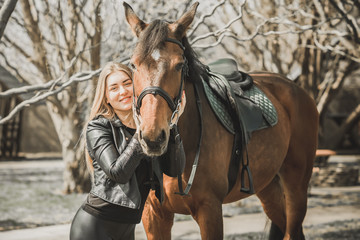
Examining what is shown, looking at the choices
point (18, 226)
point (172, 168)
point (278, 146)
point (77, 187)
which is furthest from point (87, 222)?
point (77, 187)

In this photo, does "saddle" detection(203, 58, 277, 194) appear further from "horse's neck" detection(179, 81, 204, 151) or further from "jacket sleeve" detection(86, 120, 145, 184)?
"jacket sleeve" detection(86, 120, 145, 184)

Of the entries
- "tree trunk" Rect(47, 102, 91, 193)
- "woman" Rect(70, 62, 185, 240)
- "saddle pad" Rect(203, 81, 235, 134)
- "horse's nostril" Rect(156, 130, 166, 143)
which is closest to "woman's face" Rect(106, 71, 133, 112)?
"woman" Rect(70, 62, 185, 240)

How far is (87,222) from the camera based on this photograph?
2.17 meters

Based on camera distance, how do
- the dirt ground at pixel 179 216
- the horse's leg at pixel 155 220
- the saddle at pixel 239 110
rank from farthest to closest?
1. the dirt ground at pixel 179 216
2. the saddle at pixel 239 110
3. the horse's leg at pixel 155 220

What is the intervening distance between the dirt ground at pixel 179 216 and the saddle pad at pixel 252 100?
1559mm

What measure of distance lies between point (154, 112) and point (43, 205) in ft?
23.5

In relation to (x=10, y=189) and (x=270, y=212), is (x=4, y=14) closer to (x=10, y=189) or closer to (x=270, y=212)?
(x=270, y=212)

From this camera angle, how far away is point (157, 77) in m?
2.21

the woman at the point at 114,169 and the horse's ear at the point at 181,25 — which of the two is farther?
the horse's ear at the point at 181,25

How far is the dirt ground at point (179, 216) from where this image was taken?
19.9 ft

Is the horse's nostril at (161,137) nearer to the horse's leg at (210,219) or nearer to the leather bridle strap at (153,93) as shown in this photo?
the leather bridle strap at (153,93)

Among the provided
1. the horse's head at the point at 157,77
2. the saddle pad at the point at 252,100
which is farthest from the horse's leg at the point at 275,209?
the horse's head at the point at 157,77

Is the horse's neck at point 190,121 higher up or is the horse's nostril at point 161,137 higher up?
the horse's nostril at point 161,137

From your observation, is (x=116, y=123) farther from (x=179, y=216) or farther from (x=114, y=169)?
(x=179, y=216)
